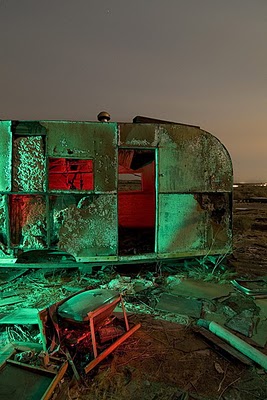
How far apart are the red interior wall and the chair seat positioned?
6006 millimetres

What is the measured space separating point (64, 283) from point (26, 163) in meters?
2.75

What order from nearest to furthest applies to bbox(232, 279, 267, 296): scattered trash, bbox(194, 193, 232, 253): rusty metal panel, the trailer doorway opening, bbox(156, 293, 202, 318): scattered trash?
bbox(156, 293, 202, 318): scattered trash < bbox(232, 279, 267, 296): scattered trash < bbox(194, 193, 232, 253): rusty metal panel < the trailer doorway opening

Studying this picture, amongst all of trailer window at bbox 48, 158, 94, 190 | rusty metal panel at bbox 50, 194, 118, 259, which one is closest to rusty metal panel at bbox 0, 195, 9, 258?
rusty metal panel at bbox 50, 194, 118, 259

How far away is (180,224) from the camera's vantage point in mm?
6766

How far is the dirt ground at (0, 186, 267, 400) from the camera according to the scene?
314 centimetres

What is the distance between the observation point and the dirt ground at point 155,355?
3.14m

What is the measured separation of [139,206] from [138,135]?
3.98 meters

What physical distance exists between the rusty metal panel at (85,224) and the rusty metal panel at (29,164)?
0.50 metres

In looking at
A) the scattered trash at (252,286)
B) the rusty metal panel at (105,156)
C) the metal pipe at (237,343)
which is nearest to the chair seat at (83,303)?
the metal pipe at (237,343)

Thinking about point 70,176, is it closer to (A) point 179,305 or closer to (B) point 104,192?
(B) point 104,192

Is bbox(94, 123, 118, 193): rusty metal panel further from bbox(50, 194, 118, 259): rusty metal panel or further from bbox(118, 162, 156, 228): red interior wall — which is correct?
bbox(118, 162, 156, 228): red interior wall

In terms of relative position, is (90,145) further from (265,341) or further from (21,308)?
(265,341)

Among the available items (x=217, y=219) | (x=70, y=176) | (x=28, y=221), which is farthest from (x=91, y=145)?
(x=217, y=219)

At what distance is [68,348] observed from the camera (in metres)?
3.51
